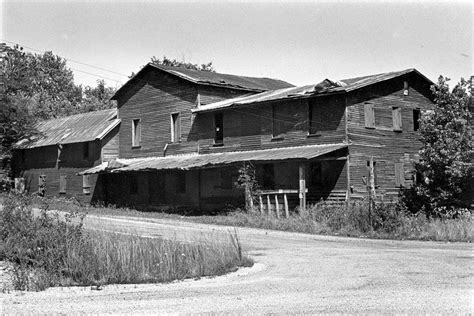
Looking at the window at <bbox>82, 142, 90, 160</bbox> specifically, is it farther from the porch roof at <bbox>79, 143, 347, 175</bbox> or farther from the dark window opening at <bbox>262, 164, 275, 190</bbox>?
the dark window opening at <bbox>262, 164, 275, 190</bbox>

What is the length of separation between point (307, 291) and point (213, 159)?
23992 millimetres

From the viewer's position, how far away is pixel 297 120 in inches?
1321

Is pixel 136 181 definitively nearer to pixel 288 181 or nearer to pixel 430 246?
pixel 288 181

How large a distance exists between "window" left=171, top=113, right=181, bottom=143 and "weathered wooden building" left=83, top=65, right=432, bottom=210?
64mm

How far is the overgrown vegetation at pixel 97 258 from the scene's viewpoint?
41.8 ft

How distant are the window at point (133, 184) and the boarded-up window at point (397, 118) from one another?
17178 millimetres

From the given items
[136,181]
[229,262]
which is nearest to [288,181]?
[136,181]

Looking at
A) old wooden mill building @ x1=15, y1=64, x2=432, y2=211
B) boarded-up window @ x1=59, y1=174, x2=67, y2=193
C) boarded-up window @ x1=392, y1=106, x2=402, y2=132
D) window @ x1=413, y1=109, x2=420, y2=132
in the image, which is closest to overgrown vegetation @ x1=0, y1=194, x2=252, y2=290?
old wooden mill building @ x1=15, y1=64, x2=432, y2=211

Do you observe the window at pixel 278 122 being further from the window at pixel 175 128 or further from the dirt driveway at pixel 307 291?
the dirt driveway at pixel 307 291

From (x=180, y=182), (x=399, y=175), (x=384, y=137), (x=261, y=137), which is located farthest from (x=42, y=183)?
(x=399, y=175)

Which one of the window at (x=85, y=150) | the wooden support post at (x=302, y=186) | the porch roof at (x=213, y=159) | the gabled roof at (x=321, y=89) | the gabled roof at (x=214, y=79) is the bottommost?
the wooden support post at (x=302, y=186)

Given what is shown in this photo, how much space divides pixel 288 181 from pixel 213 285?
21.2 metres

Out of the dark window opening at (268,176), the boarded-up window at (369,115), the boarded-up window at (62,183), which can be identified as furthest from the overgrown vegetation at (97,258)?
the boarded-up window at (62,183)

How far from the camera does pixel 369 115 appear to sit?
1296 inches
